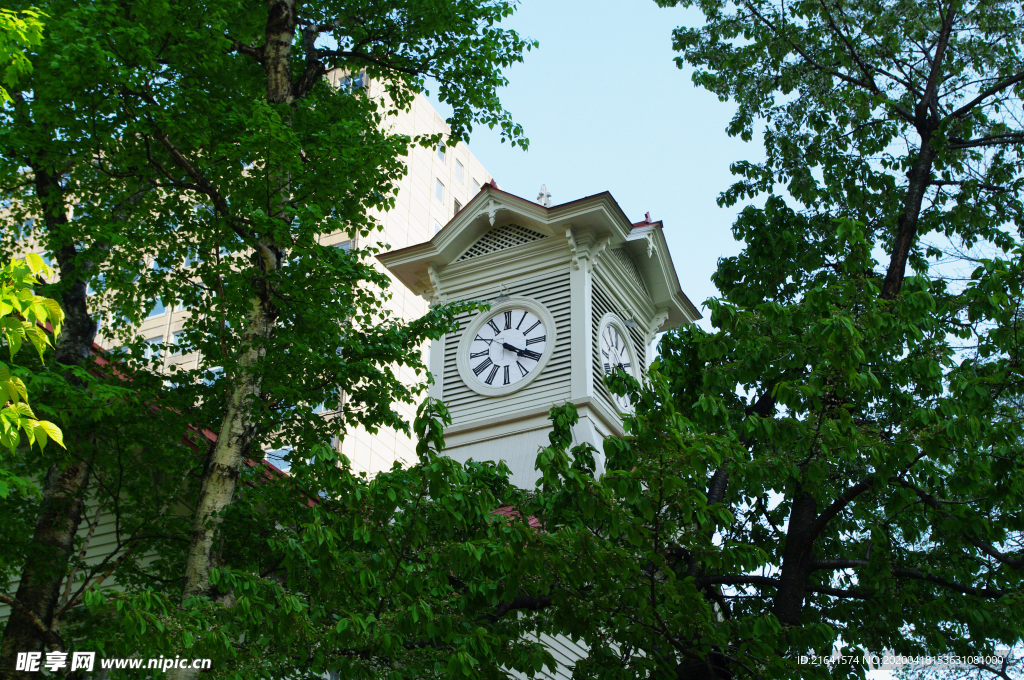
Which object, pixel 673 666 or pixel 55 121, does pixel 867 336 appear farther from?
pixel 55 121

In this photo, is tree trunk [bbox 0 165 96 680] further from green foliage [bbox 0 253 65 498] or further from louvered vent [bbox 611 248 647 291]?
louvered vent [bbox 611 248 647 291]

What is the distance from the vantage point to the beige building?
147 feet

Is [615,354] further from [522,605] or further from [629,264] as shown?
[522,605]

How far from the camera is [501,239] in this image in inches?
730

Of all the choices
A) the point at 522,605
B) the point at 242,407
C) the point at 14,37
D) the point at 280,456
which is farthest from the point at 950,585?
the point at 280,456

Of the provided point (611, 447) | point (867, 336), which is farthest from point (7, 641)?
point (867, 336)

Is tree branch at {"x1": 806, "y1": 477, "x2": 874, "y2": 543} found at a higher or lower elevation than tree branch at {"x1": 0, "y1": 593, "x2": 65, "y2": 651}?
higher

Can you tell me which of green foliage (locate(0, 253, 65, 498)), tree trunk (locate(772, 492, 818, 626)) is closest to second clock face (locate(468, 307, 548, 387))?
tree trunk (locate(772, 492, 818, 626))

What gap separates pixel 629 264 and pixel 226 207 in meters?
8.79

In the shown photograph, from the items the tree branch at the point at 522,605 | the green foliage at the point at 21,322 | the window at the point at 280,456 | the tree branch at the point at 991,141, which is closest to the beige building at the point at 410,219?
the window at the point at 280,456

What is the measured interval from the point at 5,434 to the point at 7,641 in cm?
641

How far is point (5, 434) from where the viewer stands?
6406 mm

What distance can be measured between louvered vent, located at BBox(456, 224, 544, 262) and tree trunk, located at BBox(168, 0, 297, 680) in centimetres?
600

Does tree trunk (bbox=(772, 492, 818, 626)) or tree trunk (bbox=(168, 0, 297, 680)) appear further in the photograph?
tree trunk (bbox=(168, 0, 297, 680))
